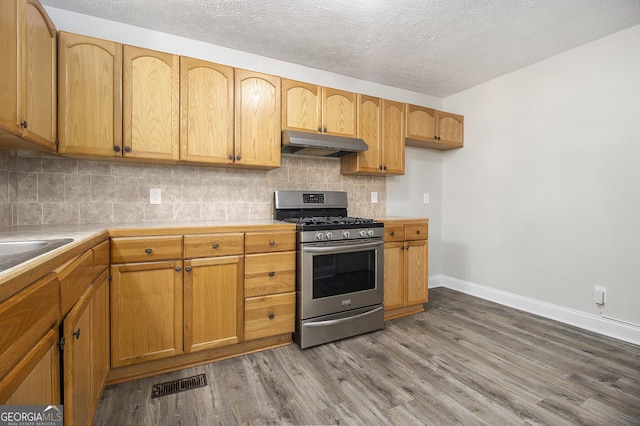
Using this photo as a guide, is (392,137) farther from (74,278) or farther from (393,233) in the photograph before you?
(74,278)

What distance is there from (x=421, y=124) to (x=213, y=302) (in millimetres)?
2787

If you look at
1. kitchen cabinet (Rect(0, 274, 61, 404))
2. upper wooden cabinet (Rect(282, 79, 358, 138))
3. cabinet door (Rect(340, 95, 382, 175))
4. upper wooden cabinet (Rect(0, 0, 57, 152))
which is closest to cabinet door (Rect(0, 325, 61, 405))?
kitchen cabinet (Rect(0, 274, 61, 404))

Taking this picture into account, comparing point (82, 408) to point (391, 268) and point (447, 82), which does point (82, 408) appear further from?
point (447, 82)

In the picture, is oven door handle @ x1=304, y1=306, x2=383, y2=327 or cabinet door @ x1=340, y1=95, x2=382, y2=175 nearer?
oven door handle @ x1=304, y1=306, x2=383, y2=327

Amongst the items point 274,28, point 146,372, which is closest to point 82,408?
point 146,372

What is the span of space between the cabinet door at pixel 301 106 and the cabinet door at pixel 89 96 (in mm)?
1208

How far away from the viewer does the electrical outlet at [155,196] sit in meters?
2.44

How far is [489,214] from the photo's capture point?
3.48 metres

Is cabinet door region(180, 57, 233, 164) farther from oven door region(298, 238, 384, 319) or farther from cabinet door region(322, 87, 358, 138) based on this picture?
oven door region(298, 238, 384, 319)

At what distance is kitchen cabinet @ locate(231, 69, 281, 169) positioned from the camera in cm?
243

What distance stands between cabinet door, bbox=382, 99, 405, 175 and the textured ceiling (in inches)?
16.4

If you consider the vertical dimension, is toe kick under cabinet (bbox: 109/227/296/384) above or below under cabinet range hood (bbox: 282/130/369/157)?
below

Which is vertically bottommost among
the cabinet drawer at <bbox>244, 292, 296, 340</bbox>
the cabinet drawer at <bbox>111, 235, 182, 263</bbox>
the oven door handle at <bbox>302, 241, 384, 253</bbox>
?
the cabinet drawer at <bbox>244, 292, 296, 340</bbox>

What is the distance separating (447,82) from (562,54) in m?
1.04
